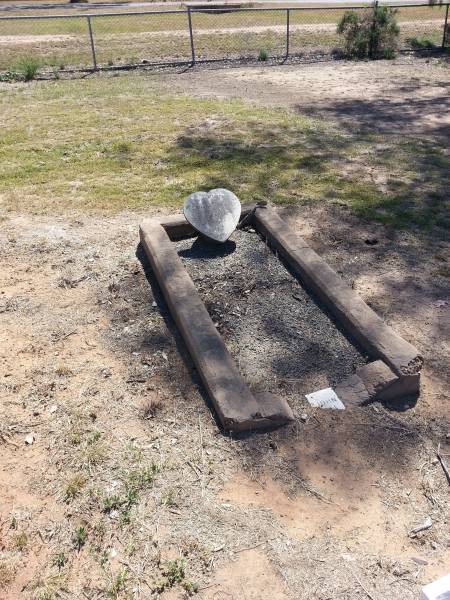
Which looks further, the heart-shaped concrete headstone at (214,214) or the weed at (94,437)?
the heart-shaped concrete headstone at (214,214)

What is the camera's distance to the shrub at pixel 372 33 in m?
14.0

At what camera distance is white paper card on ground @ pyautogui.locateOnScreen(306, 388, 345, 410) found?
11.0 feet

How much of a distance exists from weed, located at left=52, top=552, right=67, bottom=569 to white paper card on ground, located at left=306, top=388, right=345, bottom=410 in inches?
62.7

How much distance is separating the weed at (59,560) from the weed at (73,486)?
0.31m

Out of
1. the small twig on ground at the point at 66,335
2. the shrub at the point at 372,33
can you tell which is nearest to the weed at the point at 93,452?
the small twig on ground at the point at 66,335

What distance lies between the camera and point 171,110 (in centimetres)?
969

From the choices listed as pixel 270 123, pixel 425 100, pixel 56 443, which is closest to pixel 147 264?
pixel 56 443

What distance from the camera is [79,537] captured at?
264 cm

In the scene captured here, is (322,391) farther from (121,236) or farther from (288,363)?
(121,236)

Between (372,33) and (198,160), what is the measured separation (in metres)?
9.20

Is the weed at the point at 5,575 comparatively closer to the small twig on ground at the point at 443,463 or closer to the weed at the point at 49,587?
the weed at the point at 49,587

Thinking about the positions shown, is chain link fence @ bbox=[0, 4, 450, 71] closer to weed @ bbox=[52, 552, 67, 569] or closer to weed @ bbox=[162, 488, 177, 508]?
weed @ bbox=[162, 488, 177, 508]

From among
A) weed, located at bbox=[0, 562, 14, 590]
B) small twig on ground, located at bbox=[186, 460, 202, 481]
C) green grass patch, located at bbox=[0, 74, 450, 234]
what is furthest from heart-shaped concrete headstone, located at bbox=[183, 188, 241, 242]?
weed, located at bbox=[0, 562, 14, 590]

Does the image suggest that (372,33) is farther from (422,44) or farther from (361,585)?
(361,585)
